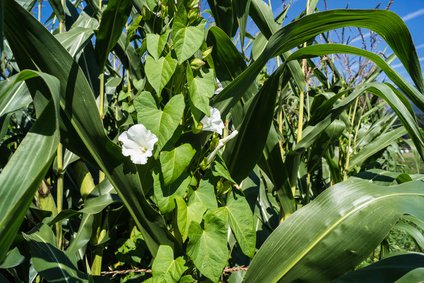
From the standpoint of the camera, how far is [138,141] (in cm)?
75

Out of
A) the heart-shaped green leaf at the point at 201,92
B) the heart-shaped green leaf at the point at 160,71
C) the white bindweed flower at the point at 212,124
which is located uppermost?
the heart-shaped green leaf at the point at 160,71

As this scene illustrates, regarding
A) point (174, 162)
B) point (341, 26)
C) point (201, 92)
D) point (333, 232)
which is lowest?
point (333, 232)

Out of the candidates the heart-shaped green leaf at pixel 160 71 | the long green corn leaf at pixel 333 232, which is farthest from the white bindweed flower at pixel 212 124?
the long green corn leaf at pixel 333 232

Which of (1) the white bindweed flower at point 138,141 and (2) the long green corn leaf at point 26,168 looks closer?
(2) the long green corn leaf at point 26,168

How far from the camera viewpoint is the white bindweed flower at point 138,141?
73 cm

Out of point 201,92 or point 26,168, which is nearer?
point 26,168

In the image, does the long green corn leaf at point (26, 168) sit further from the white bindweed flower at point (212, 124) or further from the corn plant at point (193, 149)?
the white bindweed flower at point (212, 124)

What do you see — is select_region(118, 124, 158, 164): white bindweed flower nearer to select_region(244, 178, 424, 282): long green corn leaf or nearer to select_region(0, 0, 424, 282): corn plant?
select_region(0, 0, 424, 282): corn plant

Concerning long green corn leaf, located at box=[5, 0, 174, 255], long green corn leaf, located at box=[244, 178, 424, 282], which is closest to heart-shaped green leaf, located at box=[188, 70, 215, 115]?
long green corn leaf, located at box=[5, 0, 174, 255]

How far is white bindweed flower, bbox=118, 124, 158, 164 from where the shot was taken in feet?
2.41

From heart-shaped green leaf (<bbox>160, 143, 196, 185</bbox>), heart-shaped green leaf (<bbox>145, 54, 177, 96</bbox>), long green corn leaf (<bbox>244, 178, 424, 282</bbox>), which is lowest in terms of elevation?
long green corn leaf (<bbox>244, 178, 424, 282</bbox>)

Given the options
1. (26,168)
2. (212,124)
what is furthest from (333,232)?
(26,168)

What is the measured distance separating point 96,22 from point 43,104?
1.94 feet

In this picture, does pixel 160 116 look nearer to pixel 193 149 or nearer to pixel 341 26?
pixel 193 149
